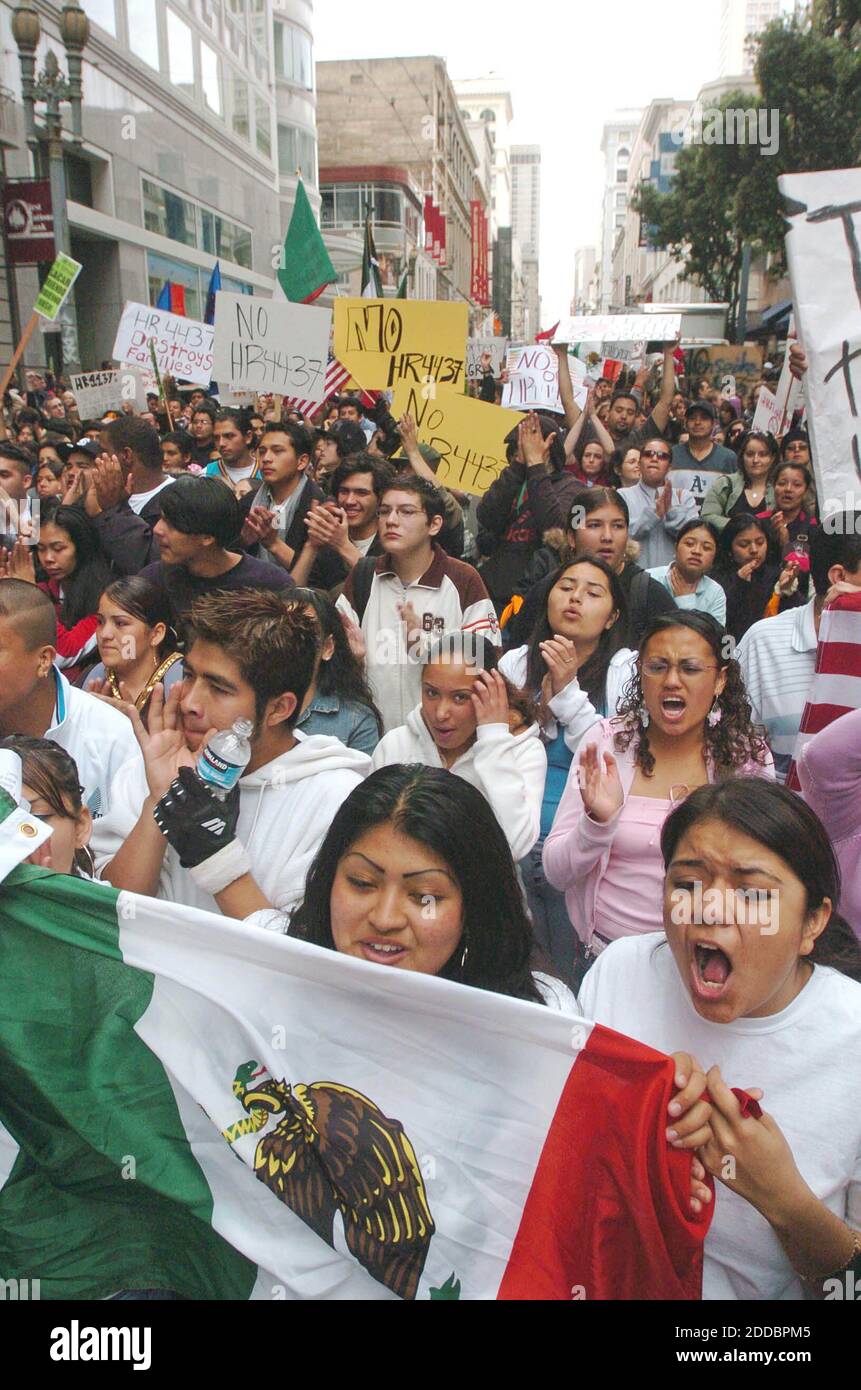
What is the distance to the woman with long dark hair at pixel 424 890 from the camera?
6.16 feet

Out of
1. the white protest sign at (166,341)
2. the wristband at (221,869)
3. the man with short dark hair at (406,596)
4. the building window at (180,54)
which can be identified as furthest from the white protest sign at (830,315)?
the building window at (180,54)

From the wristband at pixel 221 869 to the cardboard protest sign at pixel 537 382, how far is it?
22.0 feet

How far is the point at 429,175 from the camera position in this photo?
69.4 meters

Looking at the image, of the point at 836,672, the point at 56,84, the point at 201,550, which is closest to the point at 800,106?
the point at 56,84

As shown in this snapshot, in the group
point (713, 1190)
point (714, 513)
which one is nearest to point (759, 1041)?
point (713, 1190)

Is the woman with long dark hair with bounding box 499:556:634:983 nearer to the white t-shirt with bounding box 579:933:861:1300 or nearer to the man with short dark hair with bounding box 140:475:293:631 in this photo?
the man with short dark hair with bounding box 140:475:293:631

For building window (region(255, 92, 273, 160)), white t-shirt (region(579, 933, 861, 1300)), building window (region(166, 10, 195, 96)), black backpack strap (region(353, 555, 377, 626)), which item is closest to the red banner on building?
black backpack strap (region(353, 555, 377, 626))

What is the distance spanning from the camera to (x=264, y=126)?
118 ft

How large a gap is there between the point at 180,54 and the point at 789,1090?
30662 mm

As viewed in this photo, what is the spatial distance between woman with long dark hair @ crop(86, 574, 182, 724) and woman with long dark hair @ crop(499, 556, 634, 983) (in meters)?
1.16

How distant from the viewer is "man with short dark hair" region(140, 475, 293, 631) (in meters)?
3.90

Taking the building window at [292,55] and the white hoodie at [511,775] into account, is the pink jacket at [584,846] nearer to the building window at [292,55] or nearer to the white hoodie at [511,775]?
the white hoodie at [511,775]

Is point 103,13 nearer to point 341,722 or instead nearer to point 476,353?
point 476,353
